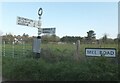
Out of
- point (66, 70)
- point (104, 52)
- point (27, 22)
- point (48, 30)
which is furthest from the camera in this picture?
point (48, 30)

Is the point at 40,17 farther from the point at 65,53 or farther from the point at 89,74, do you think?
the point at 89,74

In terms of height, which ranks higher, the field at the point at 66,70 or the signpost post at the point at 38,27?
the signpost post at the point at 38,27

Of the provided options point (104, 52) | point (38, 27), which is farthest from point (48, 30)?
point (104, 52)

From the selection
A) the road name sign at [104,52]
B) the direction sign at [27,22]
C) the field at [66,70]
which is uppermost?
the direction sign at [27,22]

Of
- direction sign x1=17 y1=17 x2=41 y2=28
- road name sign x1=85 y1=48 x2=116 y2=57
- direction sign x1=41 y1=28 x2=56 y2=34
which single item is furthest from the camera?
direction sign x1=41 y1=28 x2=56 y2=34

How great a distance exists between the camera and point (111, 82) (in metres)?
10.4

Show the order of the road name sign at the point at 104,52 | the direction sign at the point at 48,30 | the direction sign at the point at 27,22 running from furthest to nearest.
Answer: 1. the direction sign at the point at 48,30
2. the direction sign at the point at 27,22
3. the road name sign at the point at 104,52

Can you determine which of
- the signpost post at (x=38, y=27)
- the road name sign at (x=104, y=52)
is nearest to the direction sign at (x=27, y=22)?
the signpost post at (x=38, y=27)

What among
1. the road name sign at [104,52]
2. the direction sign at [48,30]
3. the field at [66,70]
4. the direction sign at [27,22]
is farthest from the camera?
the direction sign at [48,30]

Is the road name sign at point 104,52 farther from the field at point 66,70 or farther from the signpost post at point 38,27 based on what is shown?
the signpost post at point 38,27

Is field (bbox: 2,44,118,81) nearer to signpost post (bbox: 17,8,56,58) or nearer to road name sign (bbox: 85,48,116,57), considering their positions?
road name sign (bbox: 85,48,116,57)

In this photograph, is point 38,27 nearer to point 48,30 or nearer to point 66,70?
point 48,30

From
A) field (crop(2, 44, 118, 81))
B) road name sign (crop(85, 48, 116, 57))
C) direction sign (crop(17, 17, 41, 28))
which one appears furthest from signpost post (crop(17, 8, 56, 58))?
road name sign (crop(85, 48, 116, 57))

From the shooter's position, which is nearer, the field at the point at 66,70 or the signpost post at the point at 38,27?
the field at the point at 66,70
